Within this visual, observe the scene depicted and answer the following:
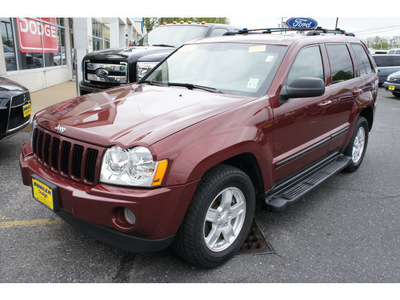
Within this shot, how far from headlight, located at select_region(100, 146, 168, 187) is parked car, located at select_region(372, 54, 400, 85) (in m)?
16.3

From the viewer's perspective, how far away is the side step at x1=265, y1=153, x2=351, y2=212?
9.84ft

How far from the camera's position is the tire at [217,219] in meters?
2.31

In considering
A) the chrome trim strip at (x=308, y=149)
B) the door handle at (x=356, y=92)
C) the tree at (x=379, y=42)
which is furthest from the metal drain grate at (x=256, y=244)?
the tree at (x=379, y=42)

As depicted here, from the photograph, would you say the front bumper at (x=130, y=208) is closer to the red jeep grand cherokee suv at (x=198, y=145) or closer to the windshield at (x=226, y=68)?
the red jeep grand cherokee suv at (x=198, y=145)

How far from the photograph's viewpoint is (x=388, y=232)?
10.6 ft

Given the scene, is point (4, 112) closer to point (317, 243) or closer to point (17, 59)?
point (317, 243)

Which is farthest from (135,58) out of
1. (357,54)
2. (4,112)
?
(357,54)

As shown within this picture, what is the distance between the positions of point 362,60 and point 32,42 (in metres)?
9.42

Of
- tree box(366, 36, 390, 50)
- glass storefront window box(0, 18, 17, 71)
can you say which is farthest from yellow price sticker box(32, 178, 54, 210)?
tree box(366, 36, 390, 50)

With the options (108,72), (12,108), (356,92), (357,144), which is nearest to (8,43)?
(108,72)

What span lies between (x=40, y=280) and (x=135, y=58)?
177 inches

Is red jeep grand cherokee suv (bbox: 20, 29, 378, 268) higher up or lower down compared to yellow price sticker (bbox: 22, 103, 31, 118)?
higher up

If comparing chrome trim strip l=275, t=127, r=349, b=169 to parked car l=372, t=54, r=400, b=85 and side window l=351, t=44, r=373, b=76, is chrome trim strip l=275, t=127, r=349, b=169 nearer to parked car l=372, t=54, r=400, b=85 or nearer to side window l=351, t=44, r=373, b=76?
side window l=351, t=44, r=373, b=76

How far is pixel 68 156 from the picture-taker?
7.80 feet
